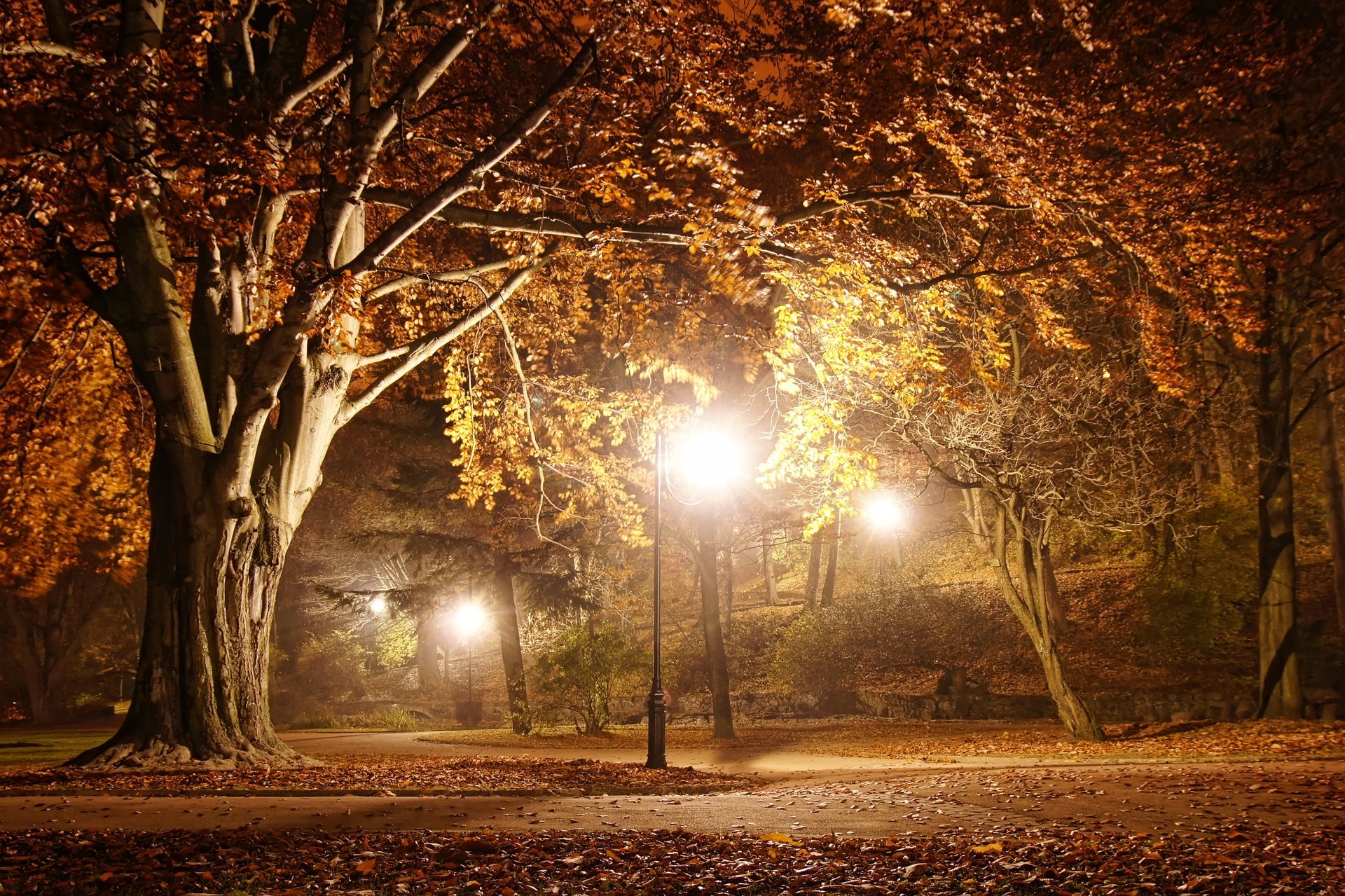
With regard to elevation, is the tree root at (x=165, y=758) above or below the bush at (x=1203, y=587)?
below

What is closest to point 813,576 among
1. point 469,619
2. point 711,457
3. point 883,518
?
point 883,518

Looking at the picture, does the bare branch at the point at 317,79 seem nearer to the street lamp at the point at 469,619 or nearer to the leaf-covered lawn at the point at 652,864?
the leaf-covered lawn at the point at 652,864

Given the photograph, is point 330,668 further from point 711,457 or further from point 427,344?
point 427,344

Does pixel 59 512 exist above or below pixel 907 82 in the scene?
below

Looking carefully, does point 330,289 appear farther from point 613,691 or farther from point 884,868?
point 613,691

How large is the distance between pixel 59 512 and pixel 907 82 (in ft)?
54.0

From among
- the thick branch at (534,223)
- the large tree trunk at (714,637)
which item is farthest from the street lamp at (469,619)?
the thick branch at (534,223)

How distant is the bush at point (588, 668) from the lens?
1902 cm

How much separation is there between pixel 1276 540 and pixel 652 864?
50.3 feet

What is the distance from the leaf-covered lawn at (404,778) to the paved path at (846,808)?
2.22ft

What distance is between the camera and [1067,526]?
24281 millimetres

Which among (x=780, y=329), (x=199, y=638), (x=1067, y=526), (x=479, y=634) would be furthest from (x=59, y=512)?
(x=1067, y=526)

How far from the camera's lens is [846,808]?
718 cm

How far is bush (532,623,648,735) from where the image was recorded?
19.0 meters
